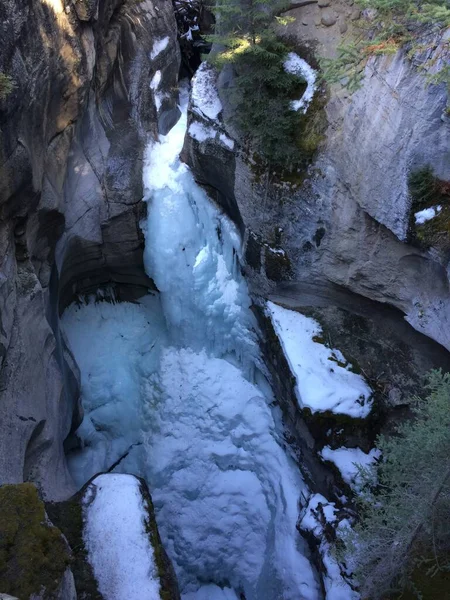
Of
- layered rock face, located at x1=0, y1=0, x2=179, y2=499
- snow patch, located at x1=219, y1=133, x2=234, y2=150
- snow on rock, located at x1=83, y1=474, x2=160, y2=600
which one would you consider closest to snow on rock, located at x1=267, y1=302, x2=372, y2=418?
snow on rock, located at x1=83, y1=474, x2=160, y2=600

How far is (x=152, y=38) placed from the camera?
48.6 ft

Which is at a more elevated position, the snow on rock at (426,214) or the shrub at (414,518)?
the snow on rock at (426,214)

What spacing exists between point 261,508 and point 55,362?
5336 mm

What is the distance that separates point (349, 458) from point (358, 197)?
4982 millimetres

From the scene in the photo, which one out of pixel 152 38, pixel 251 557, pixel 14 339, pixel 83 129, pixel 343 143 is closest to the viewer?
pixel 14 339

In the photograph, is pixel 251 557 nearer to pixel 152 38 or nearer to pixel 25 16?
pixel 25 16

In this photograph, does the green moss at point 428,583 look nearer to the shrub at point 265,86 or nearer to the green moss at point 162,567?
the green moss at point 162,567

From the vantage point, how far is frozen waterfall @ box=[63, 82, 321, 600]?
385 inches

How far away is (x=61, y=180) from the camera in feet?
33.8

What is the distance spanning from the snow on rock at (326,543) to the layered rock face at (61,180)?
14.9 ft

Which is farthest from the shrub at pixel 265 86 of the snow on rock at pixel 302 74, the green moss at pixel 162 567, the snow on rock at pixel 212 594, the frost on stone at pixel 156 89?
the snow on rock at pixel 212 594

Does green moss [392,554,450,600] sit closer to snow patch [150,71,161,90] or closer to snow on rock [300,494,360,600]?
snow on rock [300,494,360,600]

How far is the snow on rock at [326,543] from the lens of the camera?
7.82 meters

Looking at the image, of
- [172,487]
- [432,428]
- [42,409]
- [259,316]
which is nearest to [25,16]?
[42,409]
